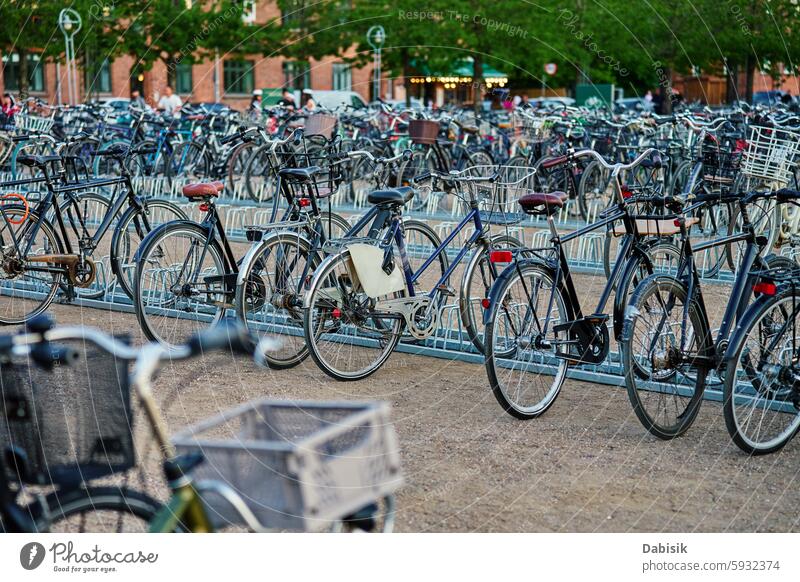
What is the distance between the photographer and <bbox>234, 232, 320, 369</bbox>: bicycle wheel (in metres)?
5.06

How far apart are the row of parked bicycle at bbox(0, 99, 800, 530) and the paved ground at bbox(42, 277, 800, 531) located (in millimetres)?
133

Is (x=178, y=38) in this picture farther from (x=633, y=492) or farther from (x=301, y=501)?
(x=301, y=501)

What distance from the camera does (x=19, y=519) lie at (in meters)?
2.65

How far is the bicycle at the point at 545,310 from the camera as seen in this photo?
169 inches

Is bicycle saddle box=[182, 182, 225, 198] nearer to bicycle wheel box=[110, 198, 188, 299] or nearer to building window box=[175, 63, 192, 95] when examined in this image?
bicycle wheel box=[110, 198, 188, 299]

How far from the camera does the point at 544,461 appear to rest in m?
3.88

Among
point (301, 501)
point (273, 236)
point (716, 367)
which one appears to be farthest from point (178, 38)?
point (301, 501)

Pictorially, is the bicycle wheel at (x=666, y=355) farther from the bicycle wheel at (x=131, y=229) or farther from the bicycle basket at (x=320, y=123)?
the bicycle basket at (x=320, y=123)

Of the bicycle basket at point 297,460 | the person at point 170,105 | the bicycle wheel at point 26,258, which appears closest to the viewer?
the bicycle basket at point 297,460

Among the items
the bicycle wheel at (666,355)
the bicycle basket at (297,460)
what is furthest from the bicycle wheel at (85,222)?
the bicycle basket at (297,460)

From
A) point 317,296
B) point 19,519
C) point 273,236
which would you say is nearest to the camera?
point 19,519

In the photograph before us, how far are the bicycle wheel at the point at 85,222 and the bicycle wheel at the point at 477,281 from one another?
2.31 metres

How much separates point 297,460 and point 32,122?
12088 millimetres
